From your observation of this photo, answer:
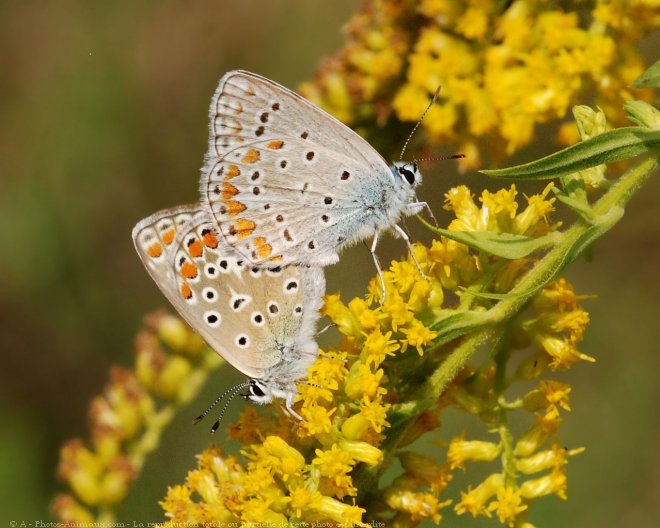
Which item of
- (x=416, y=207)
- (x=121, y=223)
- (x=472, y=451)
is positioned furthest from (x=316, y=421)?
(x=121, y=223)

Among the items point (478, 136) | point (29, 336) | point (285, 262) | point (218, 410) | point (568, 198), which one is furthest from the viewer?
point (29, 336)

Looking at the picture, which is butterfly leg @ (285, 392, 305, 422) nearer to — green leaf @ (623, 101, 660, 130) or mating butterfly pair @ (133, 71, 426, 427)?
mating butterfly pair @ (133, 71, 426, 427)

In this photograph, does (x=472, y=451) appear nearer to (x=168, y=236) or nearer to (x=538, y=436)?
(x=538, y=436)

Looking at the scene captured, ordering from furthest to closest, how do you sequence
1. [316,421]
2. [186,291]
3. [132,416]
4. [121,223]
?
[121,223] → [132,416] → [186,291] → [316,421]

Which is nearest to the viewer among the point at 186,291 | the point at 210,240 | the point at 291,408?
the point at 291,408

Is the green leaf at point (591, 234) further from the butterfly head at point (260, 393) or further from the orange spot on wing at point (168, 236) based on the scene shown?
the orange spot on wing at point (168, 236)

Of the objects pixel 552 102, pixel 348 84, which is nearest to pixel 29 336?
pixel 348 84

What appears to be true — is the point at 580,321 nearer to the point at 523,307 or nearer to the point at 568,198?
the point at 523,307

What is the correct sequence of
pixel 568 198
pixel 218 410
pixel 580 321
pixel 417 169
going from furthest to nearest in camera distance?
pixel 218 410 < pixel 417 169 < pixel 580 321 < pixel 568 198
